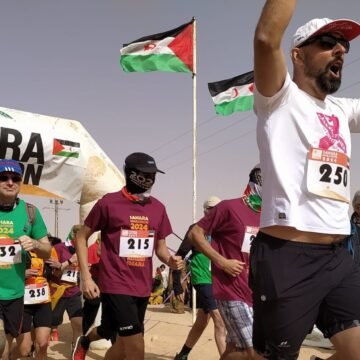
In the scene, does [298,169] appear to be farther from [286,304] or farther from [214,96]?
[214,96]

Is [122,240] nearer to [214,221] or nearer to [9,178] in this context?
[214,221]

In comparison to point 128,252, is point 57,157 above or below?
above

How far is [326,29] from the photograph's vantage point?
2.46 metres

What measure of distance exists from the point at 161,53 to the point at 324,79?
1054 cm

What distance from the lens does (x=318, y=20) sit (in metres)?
2.50

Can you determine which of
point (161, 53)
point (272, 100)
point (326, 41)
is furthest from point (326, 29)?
point (161, 53)

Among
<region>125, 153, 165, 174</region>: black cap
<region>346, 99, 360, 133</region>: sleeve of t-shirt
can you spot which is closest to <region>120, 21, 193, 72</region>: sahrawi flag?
<region>125, 153, 165, 174</region>: black cap

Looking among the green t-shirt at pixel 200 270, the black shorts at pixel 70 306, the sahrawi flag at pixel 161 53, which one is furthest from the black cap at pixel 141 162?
the sahrawi flag at pixel 161 53

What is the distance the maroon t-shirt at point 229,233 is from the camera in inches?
182

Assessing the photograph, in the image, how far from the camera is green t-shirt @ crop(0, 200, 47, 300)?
473cm

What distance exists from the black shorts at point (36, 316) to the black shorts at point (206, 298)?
6.29 feet

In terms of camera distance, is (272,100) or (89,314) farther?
(89,314)

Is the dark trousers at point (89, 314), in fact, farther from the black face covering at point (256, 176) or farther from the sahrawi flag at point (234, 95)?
the sahrawi flag at point (234, 95)

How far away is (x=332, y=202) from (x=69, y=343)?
7.14m
